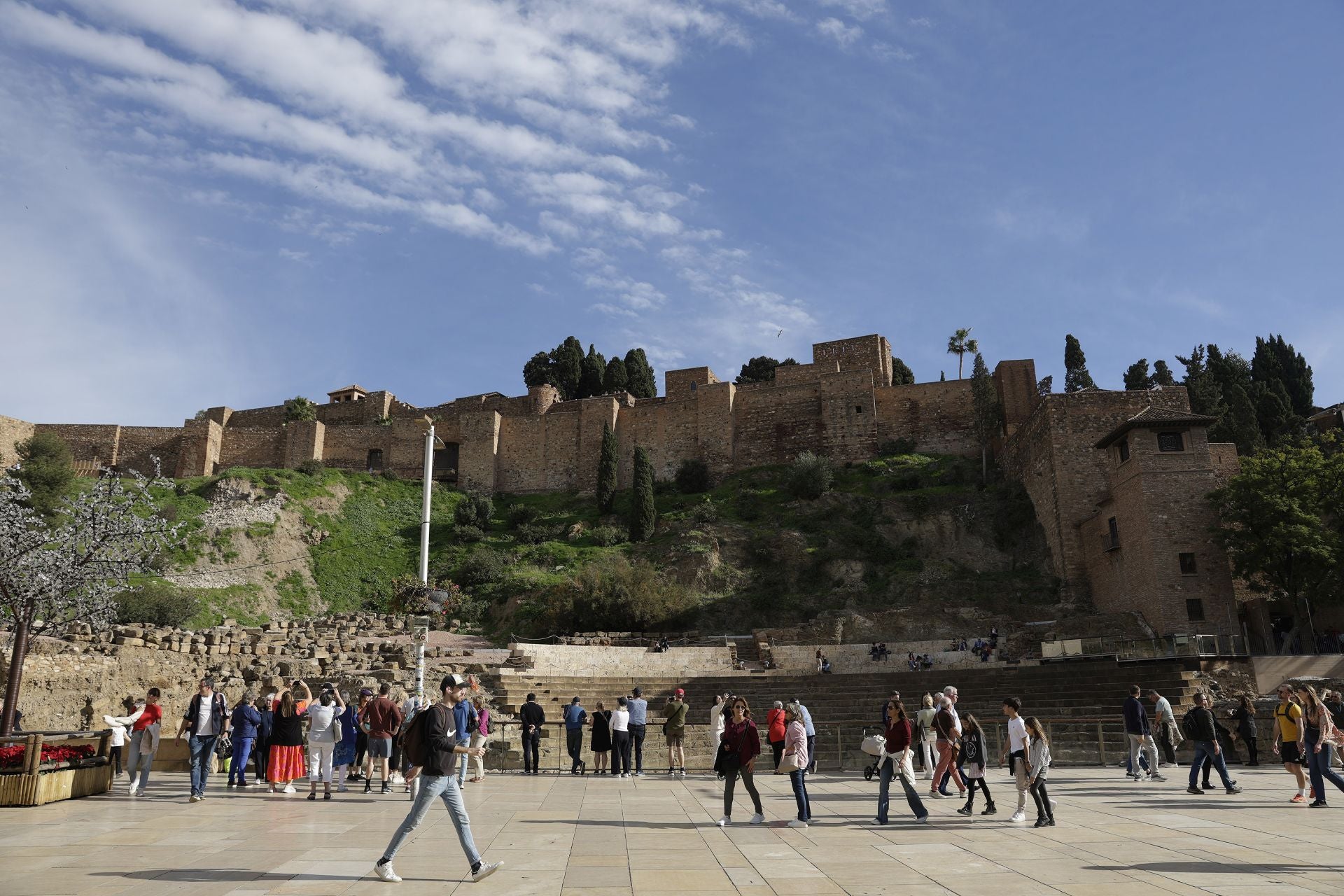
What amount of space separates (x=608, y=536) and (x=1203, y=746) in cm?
3464

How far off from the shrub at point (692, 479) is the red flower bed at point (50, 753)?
39004 mm

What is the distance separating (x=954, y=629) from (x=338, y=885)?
29.1 m

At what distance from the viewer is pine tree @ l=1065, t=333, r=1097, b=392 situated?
2264 inches

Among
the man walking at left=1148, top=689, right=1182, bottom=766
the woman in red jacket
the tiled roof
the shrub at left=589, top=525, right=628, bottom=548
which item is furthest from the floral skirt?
the shrub at left=589, top=525, right=628, bottom=548

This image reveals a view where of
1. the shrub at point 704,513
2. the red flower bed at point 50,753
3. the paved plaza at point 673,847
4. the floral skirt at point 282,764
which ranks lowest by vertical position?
the paved plaza at point 673,847

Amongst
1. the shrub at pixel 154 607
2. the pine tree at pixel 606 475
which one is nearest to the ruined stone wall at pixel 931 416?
the pine tree at pixel 606 475

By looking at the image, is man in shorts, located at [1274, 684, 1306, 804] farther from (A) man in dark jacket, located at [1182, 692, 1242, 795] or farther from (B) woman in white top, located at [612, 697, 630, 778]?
(B) woman in white top, located at [612, 697, 630, 778]

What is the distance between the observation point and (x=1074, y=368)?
59.3 meters

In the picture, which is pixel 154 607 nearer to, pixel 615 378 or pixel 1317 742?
pixel 1317 742

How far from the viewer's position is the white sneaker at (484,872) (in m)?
6.91

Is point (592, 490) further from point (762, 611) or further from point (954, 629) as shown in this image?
point (954, 629)

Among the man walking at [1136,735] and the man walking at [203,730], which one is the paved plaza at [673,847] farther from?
the man walking at [1136,735]

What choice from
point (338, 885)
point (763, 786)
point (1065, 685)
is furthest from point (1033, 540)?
point (338, 885)

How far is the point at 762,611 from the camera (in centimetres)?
3734
